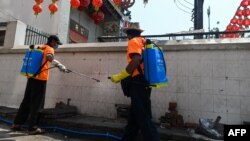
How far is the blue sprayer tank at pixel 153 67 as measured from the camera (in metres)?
4.13

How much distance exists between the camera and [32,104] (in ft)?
18.1

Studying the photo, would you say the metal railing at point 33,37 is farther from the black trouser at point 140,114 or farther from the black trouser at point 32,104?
the black trouser at point 140,114

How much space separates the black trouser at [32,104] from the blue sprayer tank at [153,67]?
256 centimetres

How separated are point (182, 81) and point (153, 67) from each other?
1.94 meters

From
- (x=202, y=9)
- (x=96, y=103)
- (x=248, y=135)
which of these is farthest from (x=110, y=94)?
(x=202, y=9)

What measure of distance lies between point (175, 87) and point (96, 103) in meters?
2.05

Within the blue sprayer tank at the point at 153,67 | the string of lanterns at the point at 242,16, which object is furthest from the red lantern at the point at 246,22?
the blue sprayer tank at the point at 153,67

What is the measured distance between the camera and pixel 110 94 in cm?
655

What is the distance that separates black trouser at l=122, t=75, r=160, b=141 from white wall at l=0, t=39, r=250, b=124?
175 cm

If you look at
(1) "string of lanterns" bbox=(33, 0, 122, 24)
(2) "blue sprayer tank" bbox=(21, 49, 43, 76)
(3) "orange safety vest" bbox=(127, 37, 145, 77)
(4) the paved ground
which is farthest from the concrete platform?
(1) "string of lanterns" bbox=(33, 0, 122, 24)

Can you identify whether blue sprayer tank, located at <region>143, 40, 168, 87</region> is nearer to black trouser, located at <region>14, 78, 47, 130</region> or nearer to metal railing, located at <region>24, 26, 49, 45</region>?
black trouser, located at <region>14, 78, 47, 130</region>

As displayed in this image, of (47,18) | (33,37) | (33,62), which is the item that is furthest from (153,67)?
(47,18)

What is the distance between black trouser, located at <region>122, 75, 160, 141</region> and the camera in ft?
13.2

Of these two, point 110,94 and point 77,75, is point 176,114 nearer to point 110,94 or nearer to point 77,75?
point 110,94
